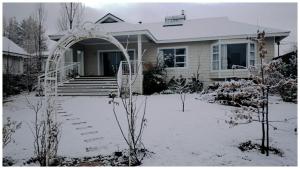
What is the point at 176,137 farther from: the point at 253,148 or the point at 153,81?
the point at 153,81

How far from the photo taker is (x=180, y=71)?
49.3 ft

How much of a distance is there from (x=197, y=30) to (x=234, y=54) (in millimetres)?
2872

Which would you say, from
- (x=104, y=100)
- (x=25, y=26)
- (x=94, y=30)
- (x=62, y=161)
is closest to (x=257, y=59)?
(x=104, y=100)

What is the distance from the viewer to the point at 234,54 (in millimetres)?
14445

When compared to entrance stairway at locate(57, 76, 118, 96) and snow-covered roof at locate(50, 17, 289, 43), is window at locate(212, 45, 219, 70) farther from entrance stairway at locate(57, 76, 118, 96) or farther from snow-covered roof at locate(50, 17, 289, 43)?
entrance stairway at locate(57, 76, 118, 96)

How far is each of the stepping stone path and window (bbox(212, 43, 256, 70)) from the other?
9.30 m

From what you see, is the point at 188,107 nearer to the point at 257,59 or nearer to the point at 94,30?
the point at 94,30

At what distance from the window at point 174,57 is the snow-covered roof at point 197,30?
2.47 ft

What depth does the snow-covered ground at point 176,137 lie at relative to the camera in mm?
4691

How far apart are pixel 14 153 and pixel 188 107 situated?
5.55 metres

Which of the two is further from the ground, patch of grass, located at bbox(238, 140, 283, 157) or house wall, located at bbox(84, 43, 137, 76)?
house wall, located at bbox(84, 43, 137, 76)

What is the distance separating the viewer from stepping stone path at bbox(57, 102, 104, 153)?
5404 millimetres

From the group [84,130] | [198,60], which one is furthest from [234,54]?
[84,130]

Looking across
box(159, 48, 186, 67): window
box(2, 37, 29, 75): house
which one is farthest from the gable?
box(2, 37, 29, 75): house
